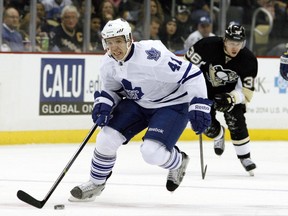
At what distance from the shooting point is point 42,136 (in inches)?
402

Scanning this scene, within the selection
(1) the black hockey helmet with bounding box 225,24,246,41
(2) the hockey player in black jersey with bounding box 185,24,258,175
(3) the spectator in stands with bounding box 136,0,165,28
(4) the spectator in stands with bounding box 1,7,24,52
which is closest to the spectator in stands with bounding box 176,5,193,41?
(3) the spectator in stands with bounding box 136,0,165,28

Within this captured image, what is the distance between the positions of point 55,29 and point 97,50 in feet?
1.89

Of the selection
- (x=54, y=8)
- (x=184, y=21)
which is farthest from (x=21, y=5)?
(x=184, y=21)

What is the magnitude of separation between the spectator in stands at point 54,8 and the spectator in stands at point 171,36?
1347 millimetres

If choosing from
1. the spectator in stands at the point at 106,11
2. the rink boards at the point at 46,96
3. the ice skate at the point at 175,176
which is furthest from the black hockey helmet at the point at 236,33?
the spectator in stands at the point at 106,11

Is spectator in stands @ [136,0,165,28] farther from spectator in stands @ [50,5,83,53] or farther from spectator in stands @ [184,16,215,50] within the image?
spectator in stands @ [50,5,83,53]

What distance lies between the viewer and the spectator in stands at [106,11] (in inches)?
427

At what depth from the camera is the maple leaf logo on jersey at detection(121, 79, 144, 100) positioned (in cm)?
606

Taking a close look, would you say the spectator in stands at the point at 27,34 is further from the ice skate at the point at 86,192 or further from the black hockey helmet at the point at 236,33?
the ice skate at the point at 86,192

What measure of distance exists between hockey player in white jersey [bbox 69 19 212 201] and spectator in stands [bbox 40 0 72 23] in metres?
4.34

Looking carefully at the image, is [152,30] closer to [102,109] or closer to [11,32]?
[11,32]

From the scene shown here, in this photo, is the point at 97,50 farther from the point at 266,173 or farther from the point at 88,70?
the point at 266,173

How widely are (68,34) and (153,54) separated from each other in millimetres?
4734

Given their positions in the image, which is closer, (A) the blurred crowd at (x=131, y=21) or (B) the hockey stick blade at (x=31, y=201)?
(B) the hockey stick blade at (x=31, y=201)
